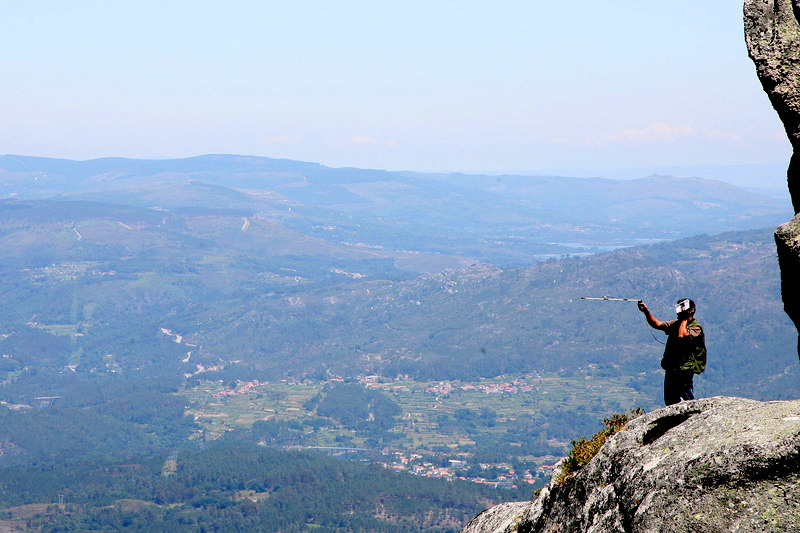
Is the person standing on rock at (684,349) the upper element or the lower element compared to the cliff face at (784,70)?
lower

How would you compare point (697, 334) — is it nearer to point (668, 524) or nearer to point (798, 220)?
point (798, 220)

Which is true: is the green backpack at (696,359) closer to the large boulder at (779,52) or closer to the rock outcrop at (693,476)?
the rock outcrop at (693,476)

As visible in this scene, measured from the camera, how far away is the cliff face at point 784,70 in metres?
17.5

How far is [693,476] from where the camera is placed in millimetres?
16266

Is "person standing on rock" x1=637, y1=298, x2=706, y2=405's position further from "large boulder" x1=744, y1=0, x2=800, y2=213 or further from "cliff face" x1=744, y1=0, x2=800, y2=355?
"large boulder" x1=744, y1=0, x2=800, y2=213

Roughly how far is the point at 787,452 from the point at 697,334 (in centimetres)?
669

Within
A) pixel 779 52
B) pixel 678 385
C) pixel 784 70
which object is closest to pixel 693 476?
pixel 678 385

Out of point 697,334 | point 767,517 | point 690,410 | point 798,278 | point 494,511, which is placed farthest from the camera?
point 494,511

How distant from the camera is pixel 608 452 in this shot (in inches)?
771

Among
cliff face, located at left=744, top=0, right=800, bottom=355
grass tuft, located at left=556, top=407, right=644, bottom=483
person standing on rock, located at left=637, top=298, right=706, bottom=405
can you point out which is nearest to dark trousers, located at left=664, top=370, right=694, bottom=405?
person standing on rock, located at left=637, top=298, right=706, bottom=405

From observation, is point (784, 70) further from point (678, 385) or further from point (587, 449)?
point (587, 449)

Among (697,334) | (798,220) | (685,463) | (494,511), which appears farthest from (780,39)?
(494,511)

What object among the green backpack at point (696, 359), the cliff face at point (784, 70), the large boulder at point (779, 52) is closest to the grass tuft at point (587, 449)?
the green backpack at point (696, 359)

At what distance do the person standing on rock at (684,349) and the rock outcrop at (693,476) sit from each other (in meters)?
1.95
